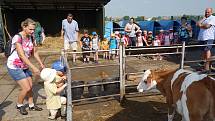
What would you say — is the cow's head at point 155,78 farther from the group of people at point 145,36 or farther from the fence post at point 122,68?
the group of people at point 145,36

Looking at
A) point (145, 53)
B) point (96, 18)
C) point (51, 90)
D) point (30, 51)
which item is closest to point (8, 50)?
point (30, 51)

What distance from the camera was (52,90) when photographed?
206 inches

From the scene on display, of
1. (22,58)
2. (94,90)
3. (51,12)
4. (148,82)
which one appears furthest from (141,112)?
(51,12)

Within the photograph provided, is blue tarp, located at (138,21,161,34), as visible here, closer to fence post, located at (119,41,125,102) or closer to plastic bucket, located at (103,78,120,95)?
plastic bucket, located at (103,78,120,95)

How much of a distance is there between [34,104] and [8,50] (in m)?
1.40

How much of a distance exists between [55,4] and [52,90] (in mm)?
13085

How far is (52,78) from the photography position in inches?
205

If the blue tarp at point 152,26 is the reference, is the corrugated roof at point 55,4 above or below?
above

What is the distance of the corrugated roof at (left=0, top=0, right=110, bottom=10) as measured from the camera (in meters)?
16.3

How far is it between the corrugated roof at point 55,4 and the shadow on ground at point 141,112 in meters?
10.8

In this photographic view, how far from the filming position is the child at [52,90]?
17.0 ft

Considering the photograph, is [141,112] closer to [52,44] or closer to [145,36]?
[145,36]

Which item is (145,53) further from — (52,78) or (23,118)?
(23,118)

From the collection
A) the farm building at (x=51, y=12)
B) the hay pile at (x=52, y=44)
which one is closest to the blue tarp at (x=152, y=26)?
the farm building at (x=51, y=12)
